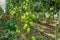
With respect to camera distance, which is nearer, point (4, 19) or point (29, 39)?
point (29, 39)

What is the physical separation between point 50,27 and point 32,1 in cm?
166

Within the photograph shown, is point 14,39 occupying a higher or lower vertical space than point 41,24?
lower

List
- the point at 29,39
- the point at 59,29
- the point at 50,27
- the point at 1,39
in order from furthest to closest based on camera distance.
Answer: the point at 1,39
the point at 50,27
the point at 29,39
the point at 59,29

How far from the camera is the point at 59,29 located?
1.03 meters

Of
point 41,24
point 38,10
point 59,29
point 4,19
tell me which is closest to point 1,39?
point 41,24

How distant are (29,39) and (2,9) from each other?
19.6 feet

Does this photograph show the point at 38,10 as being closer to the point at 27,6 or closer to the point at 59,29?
the point at 27,6

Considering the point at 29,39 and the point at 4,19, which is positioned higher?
the point at 29,39

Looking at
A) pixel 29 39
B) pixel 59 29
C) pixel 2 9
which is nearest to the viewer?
pixel 59 29

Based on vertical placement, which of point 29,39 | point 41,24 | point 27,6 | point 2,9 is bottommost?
point 2,9

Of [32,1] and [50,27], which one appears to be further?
[50,27]

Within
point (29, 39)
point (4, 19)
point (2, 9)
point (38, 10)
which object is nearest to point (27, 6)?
point (29, 39)

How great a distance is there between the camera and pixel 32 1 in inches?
63.6

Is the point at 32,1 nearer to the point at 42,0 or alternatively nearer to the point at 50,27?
the point at 42,0
